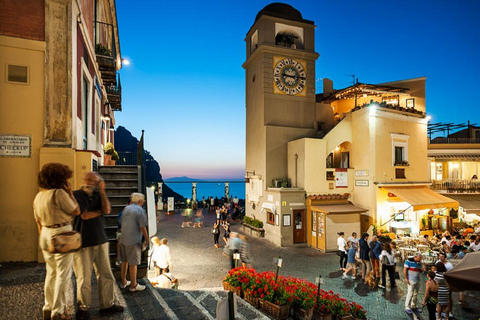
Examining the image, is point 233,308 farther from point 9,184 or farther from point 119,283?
point 9,184

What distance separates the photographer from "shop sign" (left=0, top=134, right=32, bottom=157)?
20.5 ft

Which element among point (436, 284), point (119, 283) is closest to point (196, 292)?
point (119, 283)

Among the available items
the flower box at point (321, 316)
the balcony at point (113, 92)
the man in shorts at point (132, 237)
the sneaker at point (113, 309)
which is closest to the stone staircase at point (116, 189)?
the man in shorts at point (132, 237)

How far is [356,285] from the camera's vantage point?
34.2 feet

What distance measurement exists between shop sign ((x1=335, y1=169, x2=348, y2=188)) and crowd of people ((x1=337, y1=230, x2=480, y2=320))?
17.4 feet

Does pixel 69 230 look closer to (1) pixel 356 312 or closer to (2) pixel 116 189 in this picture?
(2) pixel 116 189

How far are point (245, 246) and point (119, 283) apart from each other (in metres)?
5.03

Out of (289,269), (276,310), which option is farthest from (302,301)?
(289,269)

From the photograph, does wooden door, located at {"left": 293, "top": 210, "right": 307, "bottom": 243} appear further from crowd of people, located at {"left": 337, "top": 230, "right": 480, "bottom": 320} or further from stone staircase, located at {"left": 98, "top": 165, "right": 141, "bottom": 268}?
stone staircase, located at {"left": 98, "top": 165, "right": 141, "bottom": 268}

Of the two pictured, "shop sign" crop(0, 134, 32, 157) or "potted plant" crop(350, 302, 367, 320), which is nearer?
"shop sign" crop(0, 134, 32, 157)

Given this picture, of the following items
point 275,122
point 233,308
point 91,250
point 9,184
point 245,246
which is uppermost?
point 275,122

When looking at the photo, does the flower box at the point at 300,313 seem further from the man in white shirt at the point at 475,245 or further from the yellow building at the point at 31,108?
the man in white shirt at the point at 475,245

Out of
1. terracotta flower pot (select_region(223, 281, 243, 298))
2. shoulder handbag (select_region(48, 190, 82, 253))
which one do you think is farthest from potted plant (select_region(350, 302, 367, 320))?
shoulder handbag (select_region(48, 190, 82, 253))

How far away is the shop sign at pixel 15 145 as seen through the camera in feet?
20.5
